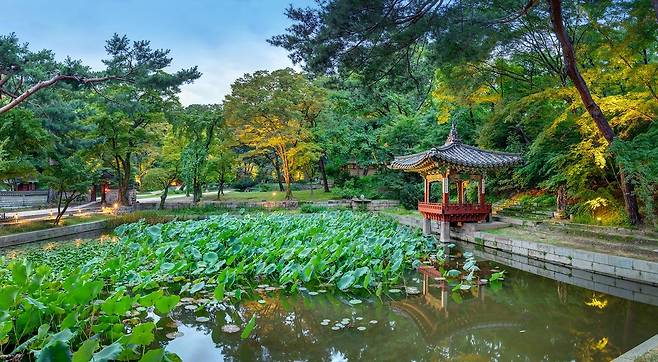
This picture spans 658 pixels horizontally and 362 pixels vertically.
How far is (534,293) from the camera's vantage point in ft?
24.0

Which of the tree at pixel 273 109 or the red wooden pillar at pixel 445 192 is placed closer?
the red wooden pillar at pixel 445 192

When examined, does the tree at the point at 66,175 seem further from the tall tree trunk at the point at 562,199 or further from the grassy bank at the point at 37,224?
the tall tree trunk at the point at 562,199

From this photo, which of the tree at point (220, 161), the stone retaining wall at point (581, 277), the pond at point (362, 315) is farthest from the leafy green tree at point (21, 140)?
the stone retaining wall at point (581, 277)

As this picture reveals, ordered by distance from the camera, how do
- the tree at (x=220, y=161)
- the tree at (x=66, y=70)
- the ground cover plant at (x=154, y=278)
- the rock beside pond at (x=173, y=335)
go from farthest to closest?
the tree at (x=220, y=161)
the tree at (x=66, y=70)
the rock beside pond at (x=173, y=335)
the ground cover plant at (x=154, y=278)

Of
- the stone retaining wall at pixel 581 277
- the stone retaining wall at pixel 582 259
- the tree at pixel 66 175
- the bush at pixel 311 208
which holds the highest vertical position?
the tree at pixel 66 175

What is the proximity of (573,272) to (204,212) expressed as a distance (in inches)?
752

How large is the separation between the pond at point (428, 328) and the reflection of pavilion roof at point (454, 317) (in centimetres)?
1

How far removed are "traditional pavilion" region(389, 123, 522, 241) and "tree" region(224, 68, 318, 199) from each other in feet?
35.4

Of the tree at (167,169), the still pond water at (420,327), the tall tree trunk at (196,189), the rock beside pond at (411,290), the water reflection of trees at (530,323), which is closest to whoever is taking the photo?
the still pond water at (420,327)

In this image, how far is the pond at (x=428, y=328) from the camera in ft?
15.2

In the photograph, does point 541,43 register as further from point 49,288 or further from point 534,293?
point 49,288

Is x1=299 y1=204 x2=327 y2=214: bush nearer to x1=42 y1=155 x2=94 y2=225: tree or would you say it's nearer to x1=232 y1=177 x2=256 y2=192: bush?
x1=42 y1=155 x2=94 y2=225: tree

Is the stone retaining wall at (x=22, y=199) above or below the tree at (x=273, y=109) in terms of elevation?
below

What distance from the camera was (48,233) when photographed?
14531mm
